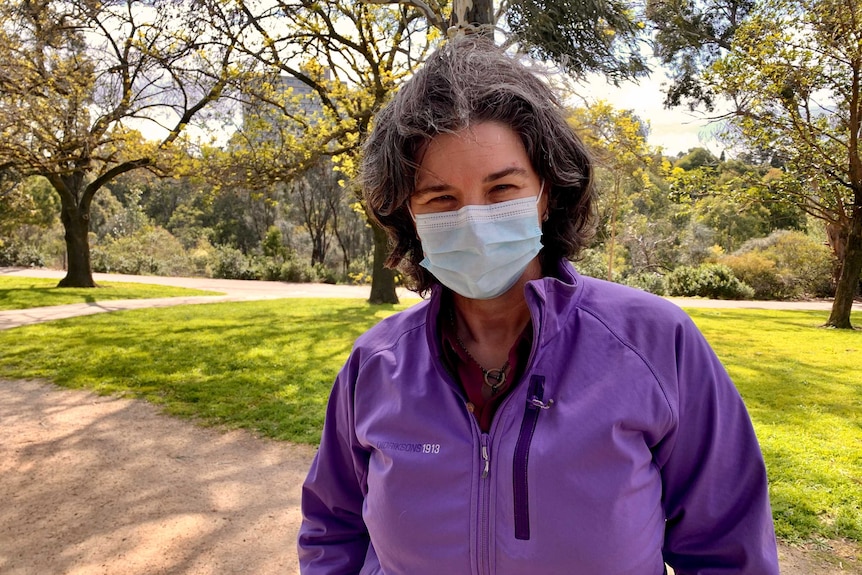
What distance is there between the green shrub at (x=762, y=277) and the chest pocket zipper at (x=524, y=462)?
2551cm

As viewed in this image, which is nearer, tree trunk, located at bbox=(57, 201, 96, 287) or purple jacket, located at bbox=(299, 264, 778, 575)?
purple jacket, located at bbox=(299, 264, 778, 575)

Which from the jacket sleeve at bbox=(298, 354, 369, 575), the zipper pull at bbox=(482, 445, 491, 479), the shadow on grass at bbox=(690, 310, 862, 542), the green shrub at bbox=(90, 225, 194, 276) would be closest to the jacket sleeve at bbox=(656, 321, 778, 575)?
the zipper pull at bbox=(482, 445, 491, 479)

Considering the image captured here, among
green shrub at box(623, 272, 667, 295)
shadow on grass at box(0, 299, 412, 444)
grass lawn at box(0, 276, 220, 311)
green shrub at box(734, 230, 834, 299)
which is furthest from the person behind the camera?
green shrub at box(623, 272, 667, 295)

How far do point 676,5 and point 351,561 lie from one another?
11329mm

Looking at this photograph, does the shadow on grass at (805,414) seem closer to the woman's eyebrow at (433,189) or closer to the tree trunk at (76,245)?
the woman's eyebrow at (433,189)

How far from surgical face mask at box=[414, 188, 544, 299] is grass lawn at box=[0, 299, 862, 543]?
3.56 metres

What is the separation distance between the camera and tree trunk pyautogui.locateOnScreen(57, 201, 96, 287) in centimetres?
1888

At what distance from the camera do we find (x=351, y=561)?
1.50 meters

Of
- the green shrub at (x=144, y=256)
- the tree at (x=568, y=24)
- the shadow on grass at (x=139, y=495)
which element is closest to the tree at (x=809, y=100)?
the tree at (x=568, y=24)

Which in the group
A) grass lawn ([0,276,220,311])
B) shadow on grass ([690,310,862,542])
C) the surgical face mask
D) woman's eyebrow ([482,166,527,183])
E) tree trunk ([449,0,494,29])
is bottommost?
grass lawn ([0,276,220,311])

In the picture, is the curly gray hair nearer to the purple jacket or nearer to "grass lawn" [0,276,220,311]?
the purple jacket

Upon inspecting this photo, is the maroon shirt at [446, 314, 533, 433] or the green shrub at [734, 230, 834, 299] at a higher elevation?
the maroon shirt at [446, 314, 533, 433]

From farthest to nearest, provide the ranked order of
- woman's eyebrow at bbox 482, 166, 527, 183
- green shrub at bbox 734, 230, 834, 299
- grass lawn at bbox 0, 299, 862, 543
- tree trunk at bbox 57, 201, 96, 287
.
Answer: green shrub at bbox 734, 230, 834, 299
tree trunk at bbox 57, 201, 96, 287
grass lawn at bbox 0, 299, 862, 543
woman's eyebrow at bbox 482, 166, 527, 183

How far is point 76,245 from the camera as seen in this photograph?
1917cm
